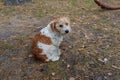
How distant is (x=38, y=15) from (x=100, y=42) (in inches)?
90.8

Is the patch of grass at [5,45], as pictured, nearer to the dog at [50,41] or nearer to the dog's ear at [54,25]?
the dog at [50,41]

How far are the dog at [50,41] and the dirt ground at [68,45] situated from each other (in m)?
0.16

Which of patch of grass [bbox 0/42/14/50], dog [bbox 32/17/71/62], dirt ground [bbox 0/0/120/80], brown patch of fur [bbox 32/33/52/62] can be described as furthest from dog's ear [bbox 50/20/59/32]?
patch of grass [bbox 0/42/14/50]

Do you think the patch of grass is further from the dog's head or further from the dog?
the dog's head

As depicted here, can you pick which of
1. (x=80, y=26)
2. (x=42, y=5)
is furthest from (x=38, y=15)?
(x=80, y=26)

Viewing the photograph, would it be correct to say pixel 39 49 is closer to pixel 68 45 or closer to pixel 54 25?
pixel 54 25

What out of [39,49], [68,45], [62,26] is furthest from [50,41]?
[68,45]

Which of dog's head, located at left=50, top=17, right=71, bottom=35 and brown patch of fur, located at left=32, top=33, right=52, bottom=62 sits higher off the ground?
dog's head, located at left=50, top=17, right=71, bottom=35

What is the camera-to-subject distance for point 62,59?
198 inches

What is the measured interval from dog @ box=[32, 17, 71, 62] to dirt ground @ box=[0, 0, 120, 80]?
0.16m

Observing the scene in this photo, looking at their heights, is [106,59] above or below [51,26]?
below

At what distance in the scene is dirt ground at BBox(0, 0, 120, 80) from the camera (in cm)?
476

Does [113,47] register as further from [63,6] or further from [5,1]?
[5,1]

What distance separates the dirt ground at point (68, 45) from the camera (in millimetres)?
4763
